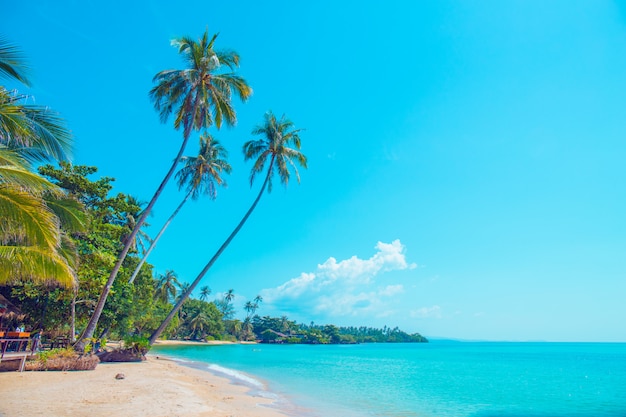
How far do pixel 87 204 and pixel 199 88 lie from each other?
9.27 metres

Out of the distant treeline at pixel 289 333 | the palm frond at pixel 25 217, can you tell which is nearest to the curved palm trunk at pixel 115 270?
the palm frond at pixel 25 217

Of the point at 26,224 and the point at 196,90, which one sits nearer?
the point at 26,224

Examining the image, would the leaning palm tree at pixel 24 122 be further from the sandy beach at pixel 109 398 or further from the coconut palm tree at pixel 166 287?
the coconut palm tree at pixel 166 287

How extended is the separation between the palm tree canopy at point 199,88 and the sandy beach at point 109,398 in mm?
11164

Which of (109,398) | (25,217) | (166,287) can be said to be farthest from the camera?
(166,287)

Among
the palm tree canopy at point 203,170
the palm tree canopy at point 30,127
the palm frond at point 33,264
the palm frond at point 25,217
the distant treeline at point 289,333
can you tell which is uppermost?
the palm tree canopy at point 203,170

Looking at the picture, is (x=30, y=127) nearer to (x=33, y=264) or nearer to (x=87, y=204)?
(x=33, y=264)

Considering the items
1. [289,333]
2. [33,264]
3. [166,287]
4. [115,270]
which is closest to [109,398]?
[33,264]

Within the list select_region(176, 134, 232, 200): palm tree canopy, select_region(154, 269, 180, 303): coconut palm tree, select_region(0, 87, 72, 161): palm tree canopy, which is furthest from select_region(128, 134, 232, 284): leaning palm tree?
select_region(154, 269, 180, 303): coconut palm tree

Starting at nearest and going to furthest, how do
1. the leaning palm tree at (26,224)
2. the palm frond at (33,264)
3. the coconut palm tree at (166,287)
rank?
the leaning palm tree at (26,224)
the palm frond at (33,264)
the coconut palm tree at (166,287)

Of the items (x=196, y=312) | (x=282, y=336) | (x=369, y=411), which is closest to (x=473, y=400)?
(x=369, y=411)

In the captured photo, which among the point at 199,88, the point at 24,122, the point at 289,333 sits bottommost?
the point at 289,333

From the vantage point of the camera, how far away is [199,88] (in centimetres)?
1702

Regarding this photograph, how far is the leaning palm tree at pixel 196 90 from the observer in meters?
17.0
